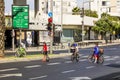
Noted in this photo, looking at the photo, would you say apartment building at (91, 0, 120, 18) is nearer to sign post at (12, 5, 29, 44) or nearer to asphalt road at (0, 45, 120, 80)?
sign post at (12, 5, 29, 44)

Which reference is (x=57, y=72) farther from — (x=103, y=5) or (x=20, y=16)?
(x=103, y=5)

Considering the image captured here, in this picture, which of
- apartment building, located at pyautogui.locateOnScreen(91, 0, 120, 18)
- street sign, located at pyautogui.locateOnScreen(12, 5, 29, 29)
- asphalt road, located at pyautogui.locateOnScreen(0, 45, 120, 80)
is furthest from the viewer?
apartment building, located at pyautogui.locateOnScreen(91, 0, 120, 18)

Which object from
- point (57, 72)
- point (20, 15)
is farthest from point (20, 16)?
point (57, 72)

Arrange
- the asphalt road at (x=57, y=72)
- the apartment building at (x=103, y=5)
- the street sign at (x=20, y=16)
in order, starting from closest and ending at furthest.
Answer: the asphalt road at (x=57, y=72) < the street sign at (x=20, y=16) < the apartment building at (x=103, y=5)

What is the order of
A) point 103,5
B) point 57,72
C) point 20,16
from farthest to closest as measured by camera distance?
point 103,5, point 20,16, point 57,72

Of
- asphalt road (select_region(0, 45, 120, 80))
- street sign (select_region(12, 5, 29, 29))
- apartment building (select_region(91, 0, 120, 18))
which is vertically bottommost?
asphalt road (select_region(0, 45, 120, 80))

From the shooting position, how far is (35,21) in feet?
237

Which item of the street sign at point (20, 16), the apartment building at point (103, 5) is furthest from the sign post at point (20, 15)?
the apartment building at point (103, 5)


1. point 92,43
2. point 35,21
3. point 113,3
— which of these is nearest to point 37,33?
point 35,21

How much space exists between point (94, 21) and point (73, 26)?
8.67 metres

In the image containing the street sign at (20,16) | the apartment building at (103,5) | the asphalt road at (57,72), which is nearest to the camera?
the asphalt road at (57,72)

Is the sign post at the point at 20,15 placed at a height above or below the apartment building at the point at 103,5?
below

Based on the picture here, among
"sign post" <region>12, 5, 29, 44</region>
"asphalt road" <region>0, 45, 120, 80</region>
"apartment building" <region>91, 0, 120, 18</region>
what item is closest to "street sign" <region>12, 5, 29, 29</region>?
"sign post" <region>12, 5, 29, 44</region>

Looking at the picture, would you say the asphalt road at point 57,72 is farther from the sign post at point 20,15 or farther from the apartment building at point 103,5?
the apartment building at point 103,5
